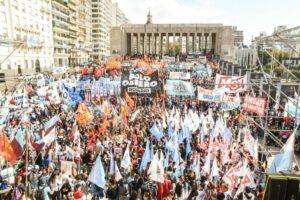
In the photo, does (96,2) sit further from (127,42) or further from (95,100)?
(95,100)

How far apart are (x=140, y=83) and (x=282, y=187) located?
13.3 meters

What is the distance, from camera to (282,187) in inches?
267

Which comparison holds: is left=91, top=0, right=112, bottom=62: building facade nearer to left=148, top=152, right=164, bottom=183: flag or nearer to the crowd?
the crowd

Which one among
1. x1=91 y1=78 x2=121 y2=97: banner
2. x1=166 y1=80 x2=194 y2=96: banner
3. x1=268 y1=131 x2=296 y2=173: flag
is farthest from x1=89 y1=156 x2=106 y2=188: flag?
x1=91 y1=78 x2=121 y2=97: banner

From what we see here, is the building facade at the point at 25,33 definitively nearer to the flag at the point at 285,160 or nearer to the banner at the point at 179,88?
the banner at the point at 179,88

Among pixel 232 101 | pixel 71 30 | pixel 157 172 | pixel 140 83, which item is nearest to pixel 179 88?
pixel 140 83

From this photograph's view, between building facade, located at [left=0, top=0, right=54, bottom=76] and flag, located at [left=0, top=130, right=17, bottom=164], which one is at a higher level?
building facade, located at [left=0, top=0, right=54, bottom=76]

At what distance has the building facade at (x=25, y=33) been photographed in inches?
1914

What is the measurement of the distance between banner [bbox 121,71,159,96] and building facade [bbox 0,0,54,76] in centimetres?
2422

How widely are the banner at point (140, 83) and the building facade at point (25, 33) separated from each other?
2422cm

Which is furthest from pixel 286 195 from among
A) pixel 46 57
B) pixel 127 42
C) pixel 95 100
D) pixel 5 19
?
pixel 127 42

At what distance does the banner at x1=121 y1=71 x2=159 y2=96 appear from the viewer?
19.3 meters

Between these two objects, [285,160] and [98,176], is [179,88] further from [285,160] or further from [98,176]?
[285,160]

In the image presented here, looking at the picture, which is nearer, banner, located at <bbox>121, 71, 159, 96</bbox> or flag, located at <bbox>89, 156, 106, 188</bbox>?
flag, located at <bbox>89, 156, 106, 188</bbox>
